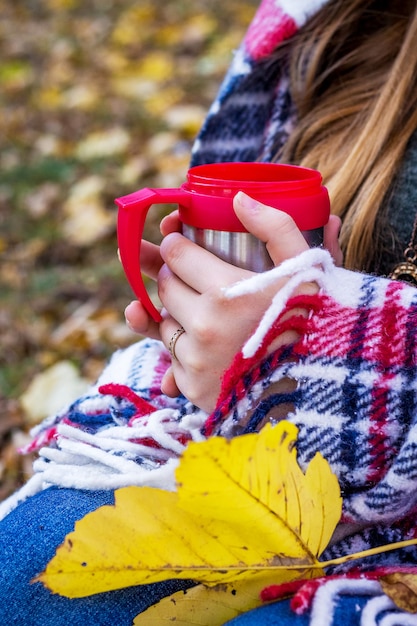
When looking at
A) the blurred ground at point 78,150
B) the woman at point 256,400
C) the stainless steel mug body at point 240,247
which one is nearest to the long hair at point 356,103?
the woman at point 256,400

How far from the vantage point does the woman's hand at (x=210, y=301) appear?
2.07ft

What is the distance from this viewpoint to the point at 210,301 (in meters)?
0.65

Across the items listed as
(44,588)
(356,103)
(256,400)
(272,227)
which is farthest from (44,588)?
(356,103)

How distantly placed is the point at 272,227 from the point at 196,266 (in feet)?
0.27

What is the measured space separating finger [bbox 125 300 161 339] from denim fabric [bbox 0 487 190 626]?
17 centimetres

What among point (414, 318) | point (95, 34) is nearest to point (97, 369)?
point (414, 318)

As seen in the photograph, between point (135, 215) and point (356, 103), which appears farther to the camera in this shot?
point (356, 103)

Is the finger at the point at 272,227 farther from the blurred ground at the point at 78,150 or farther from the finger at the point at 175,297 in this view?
the blurred ground at the point at 78,150

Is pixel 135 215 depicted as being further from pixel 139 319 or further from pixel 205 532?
pixel 205 532

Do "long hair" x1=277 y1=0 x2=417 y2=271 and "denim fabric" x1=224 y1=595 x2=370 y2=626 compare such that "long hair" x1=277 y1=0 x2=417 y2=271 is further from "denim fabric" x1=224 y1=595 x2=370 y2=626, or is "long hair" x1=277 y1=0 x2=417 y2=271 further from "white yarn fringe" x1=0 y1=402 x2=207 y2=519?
"denim fabric" x1=224 y1=595 x2=370 y2=626

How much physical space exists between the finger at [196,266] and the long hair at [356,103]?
0.93 feet

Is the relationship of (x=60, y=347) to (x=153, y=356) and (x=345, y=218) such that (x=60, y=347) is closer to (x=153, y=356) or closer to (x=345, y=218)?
(x=153, y=356)

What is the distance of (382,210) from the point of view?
0.90m

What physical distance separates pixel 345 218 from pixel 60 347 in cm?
92
